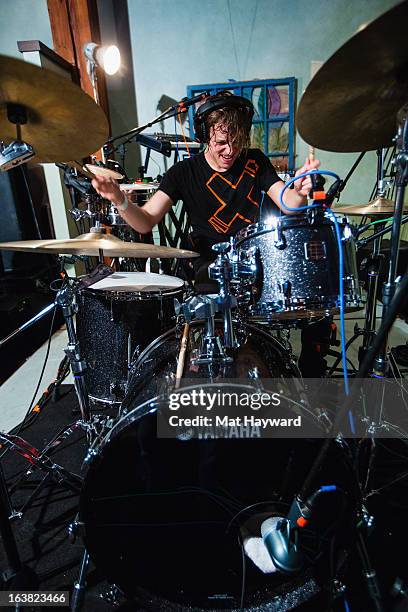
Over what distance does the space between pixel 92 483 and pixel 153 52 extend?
470 cm

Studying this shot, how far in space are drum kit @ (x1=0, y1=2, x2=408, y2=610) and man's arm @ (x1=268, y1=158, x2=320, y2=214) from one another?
9cm

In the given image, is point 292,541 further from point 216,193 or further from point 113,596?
point 216,193

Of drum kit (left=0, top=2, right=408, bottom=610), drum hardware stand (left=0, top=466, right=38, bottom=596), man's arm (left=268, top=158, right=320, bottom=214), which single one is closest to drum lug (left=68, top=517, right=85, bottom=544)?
drum kit (left=0, top=2, right=408, bottom=610)

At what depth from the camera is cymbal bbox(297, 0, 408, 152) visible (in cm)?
70

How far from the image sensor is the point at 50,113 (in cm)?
103

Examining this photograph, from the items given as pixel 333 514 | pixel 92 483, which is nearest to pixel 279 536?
pixel 333 514

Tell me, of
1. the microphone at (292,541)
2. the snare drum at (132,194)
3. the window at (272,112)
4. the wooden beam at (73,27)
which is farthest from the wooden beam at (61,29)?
the microphone at (292,541)

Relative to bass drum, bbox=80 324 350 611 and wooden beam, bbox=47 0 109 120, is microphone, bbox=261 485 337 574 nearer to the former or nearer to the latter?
bass drum, bbox=80 324 350 611

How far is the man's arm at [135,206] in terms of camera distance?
125 cm

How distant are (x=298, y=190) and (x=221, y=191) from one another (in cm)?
67

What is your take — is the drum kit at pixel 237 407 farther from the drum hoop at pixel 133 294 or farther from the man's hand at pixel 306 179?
the drum hoop at pixel 133 294

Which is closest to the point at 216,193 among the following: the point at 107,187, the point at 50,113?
the point at 107,187

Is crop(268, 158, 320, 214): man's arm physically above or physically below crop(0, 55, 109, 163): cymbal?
below

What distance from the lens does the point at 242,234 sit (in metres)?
1.27
